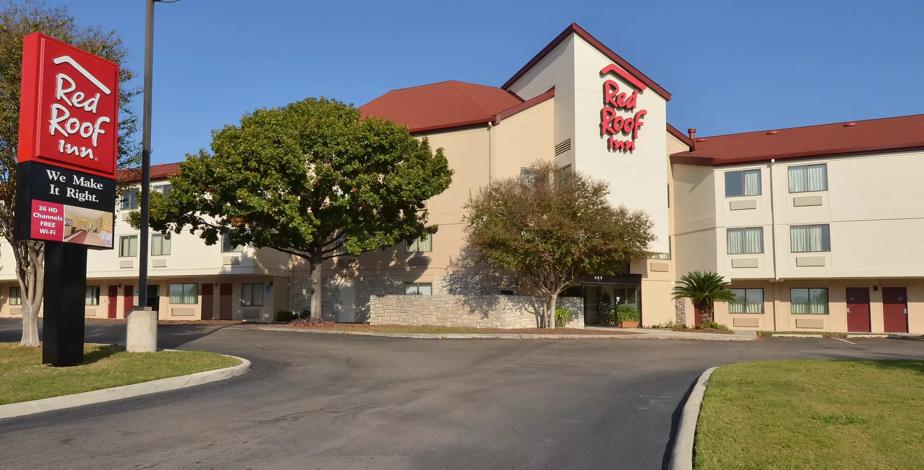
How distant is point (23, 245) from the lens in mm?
18859

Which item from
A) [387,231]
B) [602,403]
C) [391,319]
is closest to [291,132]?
[387,231]

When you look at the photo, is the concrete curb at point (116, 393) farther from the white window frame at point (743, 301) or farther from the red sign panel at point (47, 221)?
the white window frame at point (743, 301)

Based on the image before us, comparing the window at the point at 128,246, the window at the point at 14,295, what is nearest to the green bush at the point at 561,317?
the window at the point at 128,246

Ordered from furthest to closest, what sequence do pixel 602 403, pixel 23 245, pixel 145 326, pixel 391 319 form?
pixel 391 319, pixel 23 245, pixel 145 326, pixel 602 403

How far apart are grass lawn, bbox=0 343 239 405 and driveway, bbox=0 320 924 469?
3.51ft

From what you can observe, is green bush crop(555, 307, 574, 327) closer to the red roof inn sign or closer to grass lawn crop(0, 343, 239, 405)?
grass lawn crop(0, 343, 239, 405)

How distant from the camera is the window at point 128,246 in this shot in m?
41.6

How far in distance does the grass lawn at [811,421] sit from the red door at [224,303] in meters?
32.9

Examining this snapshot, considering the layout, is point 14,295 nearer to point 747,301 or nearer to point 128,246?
point 128,246

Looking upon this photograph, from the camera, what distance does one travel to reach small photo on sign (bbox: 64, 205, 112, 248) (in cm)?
1423

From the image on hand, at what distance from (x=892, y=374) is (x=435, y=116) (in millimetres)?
25167

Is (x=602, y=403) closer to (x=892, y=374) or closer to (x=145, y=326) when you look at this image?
(x=892, y=374)

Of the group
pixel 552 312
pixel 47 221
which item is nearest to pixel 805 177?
pixel 552 312

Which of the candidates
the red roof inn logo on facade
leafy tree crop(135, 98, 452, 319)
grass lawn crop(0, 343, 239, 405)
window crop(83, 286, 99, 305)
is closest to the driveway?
grass lawn crop(0, 343, 239, 405)
